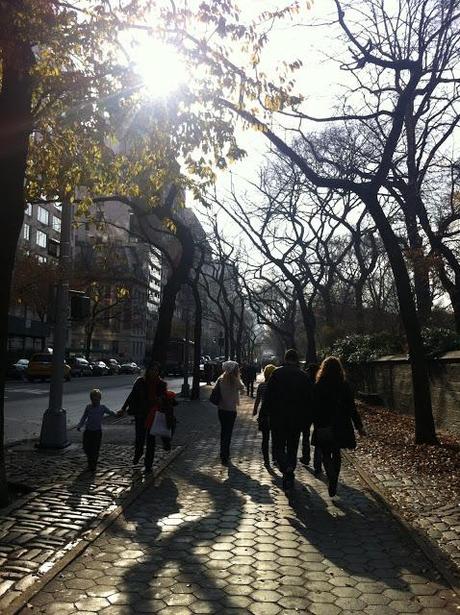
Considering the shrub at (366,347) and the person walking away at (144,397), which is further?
the shrub at (366,347)

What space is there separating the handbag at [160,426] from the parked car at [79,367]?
4285 cm

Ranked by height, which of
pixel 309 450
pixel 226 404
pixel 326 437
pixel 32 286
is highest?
pixel 32 286

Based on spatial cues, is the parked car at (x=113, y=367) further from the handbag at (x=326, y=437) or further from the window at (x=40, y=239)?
the handbag at (x=326, y=437)

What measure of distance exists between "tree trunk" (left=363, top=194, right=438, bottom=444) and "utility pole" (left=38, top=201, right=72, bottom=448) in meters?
6.06

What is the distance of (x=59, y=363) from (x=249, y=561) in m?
7.71

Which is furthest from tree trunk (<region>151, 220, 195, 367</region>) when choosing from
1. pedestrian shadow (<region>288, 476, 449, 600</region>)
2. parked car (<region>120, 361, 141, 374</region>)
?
parked car (<region>120, 361, 141, 374</region>)

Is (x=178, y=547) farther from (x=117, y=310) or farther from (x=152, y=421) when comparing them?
(x=117, y=310)

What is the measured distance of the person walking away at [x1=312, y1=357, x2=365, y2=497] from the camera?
7949mm

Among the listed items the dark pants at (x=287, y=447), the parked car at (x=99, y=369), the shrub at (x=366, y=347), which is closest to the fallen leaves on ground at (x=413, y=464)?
the dark pants at (x=287, y=447)

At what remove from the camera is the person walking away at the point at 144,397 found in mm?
9875

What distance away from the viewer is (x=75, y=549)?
5.48 m

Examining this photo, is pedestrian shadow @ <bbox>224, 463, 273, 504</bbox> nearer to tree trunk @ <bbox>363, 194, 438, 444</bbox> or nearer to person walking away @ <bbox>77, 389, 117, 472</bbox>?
person walking away @ <bbox>77, 389, 117, 472</bbox>

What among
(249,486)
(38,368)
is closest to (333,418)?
(249,486)

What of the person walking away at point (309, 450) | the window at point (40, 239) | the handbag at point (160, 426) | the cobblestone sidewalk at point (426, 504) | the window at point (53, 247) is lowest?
the cobblestone sidewalk at point (426, 504)
